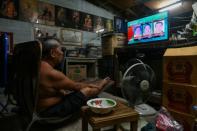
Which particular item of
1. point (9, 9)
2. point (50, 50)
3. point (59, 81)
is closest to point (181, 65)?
point (59, 81)

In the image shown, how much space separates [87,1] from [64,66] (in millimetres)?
2191

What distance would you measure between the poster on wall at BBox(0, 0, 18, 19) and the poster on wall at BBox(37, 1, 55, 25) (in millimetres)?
517

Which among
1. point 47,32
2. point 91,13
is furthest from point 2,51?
point 91,13

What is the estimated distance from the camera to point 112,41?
10.6 feet

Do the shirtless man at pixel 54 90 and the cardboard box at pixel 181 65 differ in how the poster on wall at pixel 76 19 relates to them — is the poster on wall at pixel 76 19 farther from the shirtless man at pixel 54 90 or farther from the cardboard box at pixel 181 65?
the cardboard box at pixel 181 65

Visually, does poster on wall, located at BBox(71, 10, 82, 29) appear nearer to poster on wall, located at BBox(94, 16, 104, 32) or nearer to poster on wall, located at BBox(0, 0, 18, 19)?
poster on wall, located at BBox(94, 16, 104, 32)

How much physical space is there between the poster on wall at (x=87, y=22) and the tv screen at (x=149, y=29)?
5.78 ft

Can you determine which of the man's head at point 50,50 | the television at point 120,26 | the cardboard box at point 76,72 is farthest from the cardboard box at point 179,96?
the cardboard box at point 76,72

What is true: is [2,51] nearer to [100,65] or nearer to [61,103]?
[61,103]

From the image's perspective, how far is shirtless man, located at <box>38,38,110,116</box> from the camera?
1577 mm

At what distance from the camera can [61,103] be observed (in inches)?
64.2

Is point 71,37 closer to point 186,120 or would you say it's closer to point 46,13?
point 46,13

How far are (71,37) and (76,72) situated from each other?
106 cm

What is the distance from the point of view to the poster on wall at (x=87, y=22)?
4.60 meters
